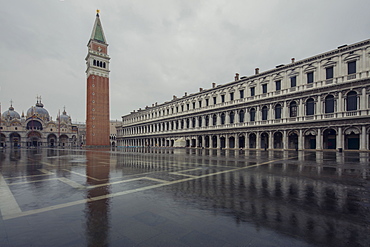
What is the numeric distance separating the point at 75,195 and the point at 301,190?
7439 millimetres

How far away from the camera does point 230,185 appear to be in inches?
287

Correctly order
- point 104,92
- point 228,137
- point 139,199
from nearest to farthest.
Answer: point 139,199 → point 228,137 → point 104,92

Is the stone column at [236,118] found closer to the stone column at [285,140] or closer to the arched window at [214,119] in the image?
the arched window at [214,119]

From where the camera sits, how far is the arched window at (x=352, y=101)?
1097 inches

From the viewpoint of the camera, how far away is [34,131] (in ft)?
310

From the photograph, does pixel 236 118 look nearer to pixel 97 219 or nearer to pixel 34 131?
pixel 97 219

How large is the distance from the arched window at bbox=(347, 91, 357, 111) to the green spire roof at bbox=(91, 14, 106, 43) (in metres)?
78.4

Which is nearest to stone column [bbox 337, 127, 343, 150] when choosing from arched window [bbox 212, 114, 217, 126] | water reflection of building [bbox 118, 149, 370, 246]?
arched window [bbox 212, 114, 217, 126]

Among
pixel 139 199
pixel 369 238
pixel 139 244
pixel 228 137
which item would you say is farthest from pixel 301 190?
pixel 228 137

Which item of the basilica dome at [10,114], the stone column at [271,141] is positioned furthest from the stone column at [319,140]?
the basilica dome at [10,114]

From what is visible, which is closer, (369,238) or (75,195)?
(369,238)

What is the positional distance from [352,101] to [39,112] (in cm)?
12938

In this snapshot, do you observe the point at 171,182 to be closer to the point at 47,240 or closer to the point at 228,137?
the point at 47,240

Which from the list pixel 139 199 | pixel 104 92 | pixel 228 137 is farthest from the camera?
pixel 104 92
